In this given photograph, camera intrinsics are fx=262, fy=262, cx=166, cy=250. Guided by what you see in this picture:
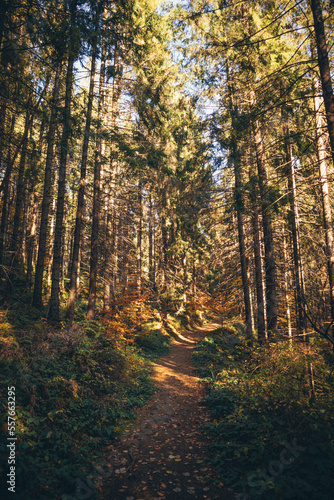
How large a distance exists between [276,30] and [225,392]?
1118 cm

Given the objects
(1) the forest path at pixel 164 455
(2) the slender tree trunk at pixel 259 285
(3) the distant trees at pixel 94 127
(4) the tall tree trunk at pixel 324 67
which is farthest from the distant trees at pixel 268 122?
(1) the forest path at pixel 164 455

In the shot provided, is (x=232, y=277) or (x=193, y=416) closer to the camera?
(x=193, y=416)

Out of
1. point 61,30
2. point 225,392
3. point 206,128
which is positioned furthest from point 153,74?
point 225,392

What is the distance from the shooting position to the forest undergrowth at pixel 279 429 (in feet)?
12.0

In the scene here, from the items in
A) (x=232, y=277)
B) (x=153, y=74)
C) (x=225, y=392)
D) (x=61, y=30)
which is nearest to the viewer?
(x=61, y=30)

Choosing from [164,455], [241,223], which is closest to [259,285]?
[241,223]

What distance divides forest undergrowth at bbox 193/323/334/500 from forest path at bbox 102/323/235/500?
0.35 m

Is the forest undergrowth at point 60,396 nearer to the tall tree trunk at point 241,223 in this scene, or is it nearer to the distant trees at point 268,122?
the tall tree trunk at point 241,223

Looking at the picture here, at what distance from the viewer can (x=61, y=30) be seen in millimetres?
6645

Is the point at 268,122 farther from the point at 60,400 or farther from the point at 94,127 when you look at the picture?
the point at 60,400

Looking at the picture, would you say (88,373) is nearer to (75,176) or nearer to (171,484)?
(171,484)

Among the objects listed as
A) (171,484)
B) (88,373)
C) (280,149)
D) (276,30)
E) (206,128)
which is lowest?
(171,484)

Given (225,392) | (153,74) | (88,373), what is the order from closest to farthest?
(88,373) → (225,392) → (153,74)

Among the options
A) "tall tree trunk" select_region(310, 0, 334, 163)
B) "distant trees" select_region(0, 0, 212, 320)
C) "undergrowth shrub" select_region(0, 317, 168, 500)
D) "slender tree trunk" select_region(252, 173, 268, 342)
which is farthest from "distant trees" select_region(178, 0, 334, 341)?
"undergrowth shrub" select_region(0, 317, 168, 500)
